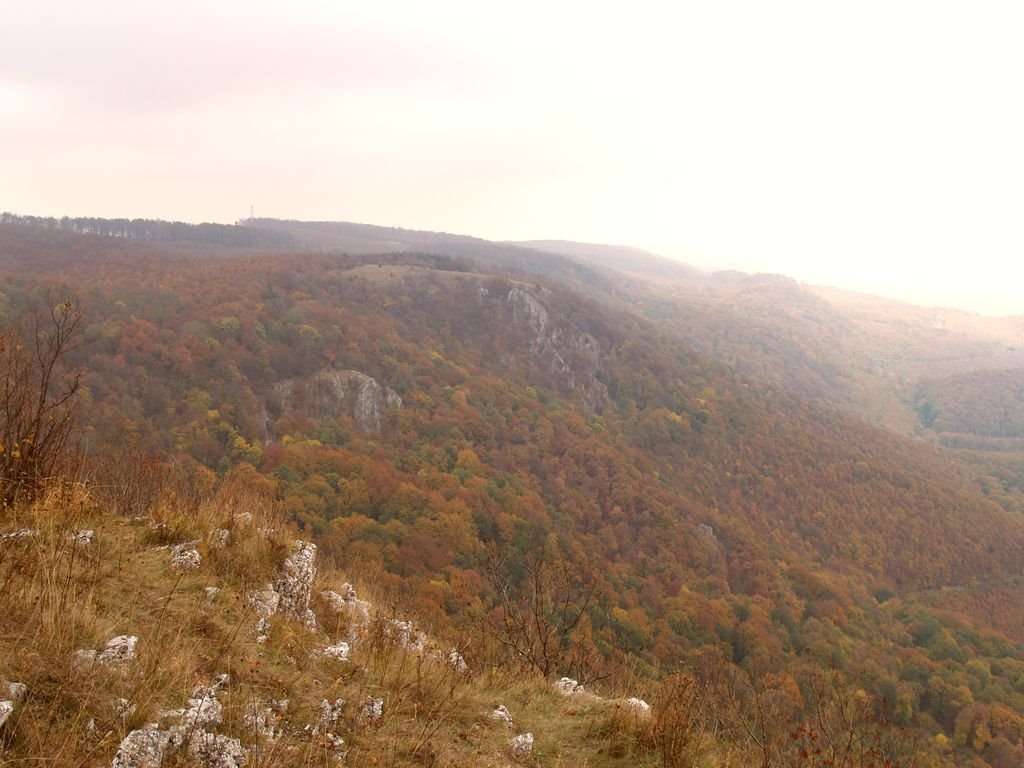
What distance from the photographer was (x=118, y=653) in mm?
3545

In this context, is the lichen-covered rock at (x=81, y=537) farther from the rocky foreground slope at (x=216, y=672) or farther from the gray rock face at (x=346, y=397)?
the gray rock face at (x=346, y=397)

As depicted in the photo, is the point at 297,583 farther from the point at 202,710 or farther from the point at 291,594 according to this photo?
the point at 202,710

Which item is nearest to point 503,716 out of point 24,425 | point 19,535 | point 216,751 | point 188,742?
point 216,751

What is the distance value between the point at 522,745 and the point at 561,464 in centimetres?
6231

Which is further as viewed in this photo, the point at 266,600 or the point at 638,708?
the point at 266,600

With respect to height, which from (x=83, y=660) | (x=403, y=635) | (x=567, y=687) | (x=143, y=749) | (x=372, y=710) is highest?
(x=83, y=660)

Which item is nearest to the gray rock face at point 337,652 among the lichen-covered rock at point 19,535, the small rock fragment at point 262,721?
the small rock fragment at point 262,721

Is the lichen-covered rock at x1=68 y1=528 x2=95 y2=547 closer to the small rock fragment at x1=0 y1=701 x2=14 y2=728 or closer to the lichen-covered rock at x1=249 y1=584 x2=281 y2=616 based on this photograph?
the lichen-covered rock at x1=249 y1=584 x2=281 y2=616

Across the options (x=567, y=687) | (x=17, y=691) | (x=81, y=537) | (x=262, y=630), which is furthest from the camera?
(x=567, y=687)

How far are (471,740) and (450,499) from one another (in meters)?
43.0

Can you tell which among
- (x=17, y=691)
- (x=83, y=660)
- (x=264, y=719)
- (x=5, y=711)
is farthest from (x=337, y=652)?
(x=5, y=711)

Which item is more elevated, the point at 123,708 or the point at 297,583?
the point at 123,708

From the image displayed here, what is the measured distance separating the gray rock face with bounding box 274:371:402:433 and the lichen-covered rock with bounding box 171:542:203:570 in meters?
57.0

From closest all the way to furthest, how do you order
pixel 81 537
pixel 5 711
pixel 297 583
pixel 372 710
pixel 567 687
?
pixel 5 711 → pixel 372 710 → pixel 81 537 → pixel 567 687 → pixel 297 583
